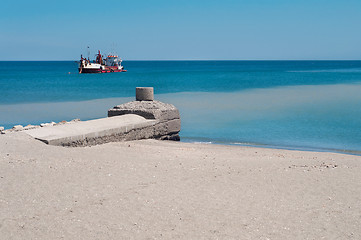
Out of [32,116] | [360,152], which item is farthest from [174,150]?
[32,116]

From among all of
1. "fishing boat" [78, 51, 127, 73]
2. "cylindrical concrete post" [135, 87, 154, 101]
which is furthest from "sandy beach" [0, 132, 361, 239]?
"fishing boat" [78, 51, 127, 73]

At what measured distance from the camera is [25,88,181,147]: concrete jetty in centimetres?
929

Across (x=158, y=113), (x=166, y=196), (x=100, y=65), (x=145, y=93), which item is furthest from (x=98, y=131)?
(x=100, y=65)

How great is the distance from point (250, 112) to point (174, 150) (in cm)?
1433

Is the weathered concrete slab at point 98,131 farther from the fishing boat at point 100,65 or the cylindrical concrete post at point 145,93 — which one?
the fishing boat at point 100,65

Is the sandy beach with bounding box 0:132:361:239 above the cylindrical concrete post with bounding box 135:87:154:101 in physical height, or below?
below

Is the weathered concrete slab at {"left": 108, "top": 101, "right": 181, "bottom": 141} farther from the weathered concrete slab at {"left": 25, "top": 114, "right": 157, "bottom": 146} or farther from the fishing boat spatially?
the fishing boat

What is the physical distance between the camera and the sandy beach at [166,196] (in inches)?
204

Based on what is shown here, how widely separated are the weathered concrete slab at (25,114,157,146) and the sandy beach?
1.19 feet

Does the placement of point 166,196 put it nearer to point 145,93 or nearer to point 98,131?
point 98,131

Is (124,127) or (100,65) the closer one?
(124,127)

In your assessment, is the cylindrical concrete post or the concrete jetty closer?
the concrete jetty

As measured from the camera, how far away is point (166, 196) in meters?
6.29

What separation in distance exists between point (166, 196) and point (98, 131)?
4.06m
